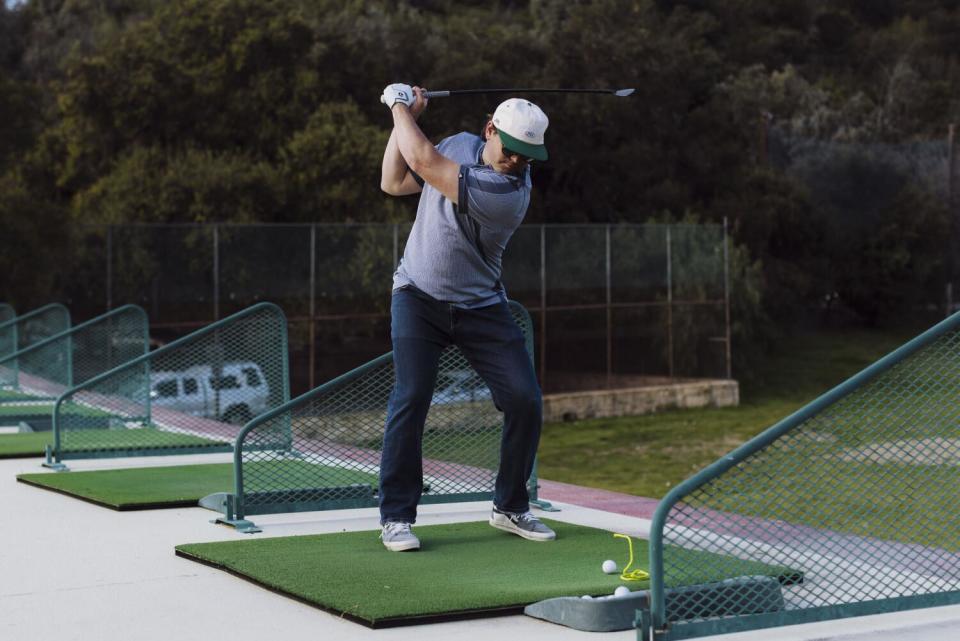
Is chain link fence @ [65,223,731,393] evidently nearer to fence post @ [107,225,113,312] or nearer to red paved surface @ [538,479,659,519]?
fence post @ [107,225,113,312]

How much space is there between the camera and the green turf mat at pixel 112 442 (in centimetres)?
973

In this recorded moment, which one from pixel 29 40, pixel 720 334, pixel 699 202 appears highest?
pixel 29 40

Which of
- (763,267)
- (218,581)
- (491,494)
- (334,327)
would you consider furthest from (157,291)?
(763,267)

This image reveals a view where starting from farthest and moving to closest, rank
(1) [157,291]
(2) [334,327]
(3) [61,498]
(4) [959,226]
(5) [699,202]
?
(4) [959,226]
(5) [699,202]
(2) [334,327]
(1) [157,291]
(3) [61,498]

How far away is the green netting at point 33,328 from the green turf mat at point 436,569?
9.12m

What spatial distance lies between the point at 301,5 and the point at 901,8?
3598 cm

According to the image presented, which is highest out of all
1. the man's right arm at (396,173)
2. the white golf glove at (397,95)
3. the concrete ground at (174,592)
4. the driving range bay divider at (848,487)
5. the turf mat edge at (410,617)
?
the white golf glove at (397,95)

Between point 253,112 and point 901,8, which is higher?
point 901,8

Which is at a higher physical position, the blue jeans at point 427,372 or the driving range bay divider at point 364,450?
the blue jeans at point 427,372

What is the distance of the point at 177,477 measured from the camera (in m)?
8.48

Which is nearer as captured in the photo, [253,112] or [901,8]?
[253,112]

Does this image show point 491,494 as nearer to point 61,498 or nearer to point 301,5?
point 61,498

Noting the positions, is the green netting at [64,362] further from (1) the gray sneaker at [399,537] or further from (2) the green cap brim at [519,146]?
(2) the green cap brim at [519,146]

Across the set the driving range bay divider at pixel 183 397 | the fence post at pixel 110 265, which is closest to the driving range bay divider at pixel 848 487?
the driving range bay divider at pixel 183 397
